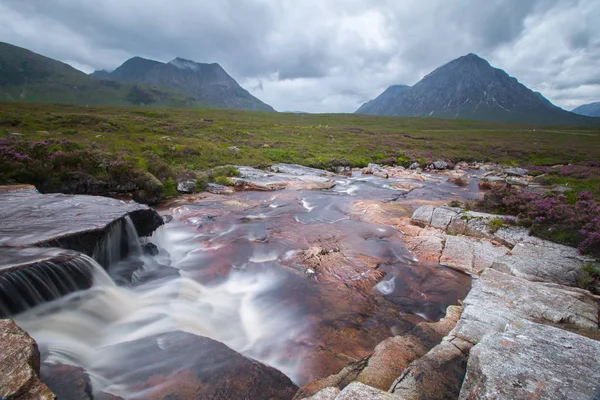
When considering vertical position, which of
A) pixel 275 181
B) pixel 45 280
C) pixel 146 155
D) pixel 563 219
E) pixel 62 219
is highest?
pixel 146 155

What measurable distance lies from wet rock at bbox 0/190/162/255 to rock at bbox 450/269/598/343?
8.64m

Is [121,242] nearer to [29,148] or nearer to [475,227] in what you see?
[29,148]

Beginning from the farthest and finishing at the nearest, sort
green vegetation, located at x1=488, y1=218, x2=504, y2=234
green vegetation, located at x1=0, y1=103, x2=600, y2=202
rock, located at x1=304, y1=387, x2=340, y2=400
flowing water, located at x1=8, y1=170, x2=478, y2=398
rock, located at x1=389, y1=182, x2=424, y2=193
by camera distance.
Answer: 1. rock, located at x1=389, y1=182, x2=424, y2=193
2. green vegetation, located at x1=0, y1=103, x2=600, y2=202
3. green vegetation, located at x1=488, y1=218, x2=504, y2=234
4. flowing water, located at x1=8, y1=170, x2=478, y2=398
5. rock, located at x1=304, y1=387, x2=340, y2=400

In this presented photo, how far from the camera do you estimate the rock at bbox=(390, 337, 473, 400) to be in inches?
141

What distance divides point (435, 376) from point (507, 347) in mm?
1013

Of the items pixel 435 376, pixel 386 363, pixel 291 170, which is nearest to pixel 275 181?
pixel 291 170

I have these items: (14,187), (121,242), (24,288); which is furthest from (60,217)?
(14,187)

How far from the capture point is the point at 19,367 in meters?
3.25

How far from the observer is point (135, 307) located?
712 centimetres

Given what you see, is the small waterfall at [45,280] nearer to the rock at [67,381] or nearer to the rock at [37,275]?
the rock at [37,275]

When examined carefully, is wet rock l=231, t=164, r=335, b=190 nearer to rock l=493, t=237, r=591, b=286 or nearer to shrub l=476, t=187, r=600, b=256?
shrub l=476, t=187, r=600, b=256

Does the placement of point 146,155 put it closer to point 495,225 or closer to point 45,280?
point 45,280

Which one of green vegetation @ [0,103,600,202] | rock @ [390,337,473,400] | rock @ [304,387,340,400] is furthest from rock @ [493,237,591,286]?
green vegetation @ [0,103,600,202]

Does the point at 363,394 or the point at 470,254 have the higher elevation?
the point at 363,394
